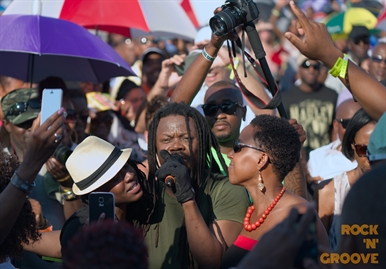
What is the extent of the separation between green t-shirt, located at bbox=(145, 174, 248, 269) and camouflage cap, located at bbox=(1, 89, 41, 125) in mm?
1824

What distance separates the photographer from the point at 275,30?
12.4 m

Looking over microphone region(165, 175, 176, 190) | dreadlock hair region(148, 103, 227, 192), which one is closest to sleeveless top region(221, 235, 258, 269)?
microphone region(165, 175, 176, 190)

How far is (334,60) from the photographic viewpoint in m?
3.26

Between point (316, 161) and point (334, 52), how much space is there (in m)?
2.75

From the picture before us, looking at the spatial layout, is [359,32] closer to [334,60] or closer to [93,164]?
[334,60]

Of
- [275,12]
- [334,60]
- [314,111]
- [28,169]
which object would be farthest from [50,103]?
[275,12]

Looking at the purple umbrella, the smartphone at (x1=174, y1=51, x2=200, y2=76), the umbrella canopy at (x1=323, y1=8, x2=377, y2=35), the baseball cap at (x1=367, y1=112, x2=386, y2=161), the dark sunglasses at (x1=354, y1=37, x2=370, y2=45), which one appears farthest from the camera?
the umbrella canopy at (x1=323, y1=8, x2=377, y2=35)

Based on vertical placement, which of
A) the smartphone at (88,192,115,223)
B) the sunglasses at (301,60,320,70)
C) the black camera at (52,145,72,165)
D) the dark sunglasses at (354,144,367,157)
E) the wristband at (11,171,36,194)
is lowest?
the sunglasses at (301,60,320,70)

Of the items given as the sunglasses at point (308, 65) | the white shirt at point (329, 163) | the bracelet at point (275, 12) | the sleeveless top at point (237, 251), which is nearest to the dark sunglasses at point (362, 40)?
the sunglasses at point (308, 65)

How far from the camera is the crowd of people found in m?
2.31

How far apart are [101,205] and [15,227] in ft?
1.94

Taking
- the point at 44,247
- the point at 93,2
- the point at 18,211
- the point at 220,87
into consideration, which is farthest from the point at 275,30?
the point at 18,211

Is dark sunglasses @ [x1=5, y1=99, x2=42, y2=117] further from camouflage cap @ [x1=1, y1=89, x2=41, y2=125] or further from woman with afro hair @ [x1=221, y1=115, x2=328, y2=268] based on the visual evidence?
woman with afro hair @ [x1=221, y1=115, x2=328, y2=268]

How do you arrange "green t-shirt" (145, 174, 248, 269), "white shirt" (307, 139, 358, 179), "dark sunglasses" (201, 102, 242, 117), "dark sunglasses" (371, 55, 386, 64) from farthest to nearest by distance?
"dark sunglasses" (371, 55, 386, 64) < "white shirt" (307, 139, 358, 179) < "dark sunglasses" (201, 102, 242, 117) < "green t-shirt" (145, 174, 248, 269)
